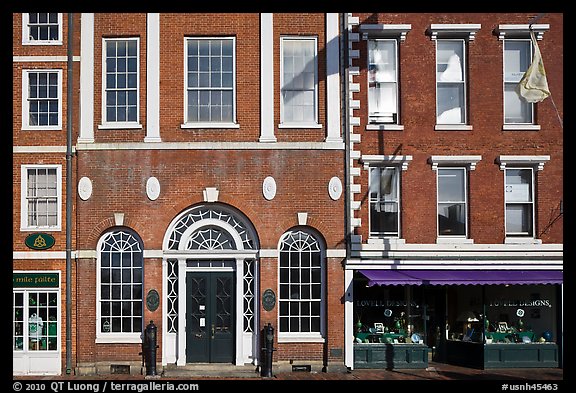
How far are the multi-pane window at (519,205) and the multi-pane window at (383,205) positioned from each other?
3.13 metres

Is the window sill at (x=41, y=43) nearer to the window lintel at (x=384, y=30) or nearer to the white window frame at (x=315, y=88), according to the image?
the white window frame at (x=315, y=88)

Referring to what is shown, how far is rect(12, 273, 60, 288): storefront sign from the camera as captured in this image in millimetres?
22141

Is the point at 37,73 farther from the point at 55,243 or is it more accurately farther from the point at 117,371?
the point at 117,371

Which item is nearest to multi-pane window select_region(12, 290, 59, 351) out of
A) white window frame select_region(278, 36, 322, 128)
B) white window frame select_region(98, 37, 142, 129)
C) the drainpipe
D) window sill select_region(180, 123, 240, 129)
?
white window frame select_region(98, 37, 142, 129)

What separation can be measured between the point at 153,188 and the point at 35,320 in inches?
187

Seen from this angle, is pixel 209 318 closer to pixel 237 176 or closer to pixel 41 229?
pixel 237 176

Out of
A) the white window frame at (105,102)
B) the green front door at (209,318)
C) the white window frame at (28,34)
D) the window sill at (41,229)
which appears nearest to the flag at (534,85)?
the green front door at (209,318)

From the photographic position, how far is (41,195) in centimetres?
2256

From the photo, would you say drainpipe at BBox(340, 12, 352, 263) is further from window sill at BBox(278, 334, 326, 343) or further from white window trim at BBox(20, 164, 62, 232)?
white window trim at BBox(20, 164, 62, 232)

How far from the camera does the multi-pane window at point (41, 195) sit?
73.7 feet

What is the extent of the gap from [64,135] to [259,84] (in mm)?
5469

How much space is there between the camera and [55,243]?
73.2 ft

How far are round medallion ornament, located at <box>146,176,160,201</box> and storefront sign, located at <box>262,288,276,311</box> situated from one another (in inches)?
155

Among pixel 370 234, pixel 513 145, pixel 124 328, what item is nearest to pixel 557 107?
pixel 513 145
